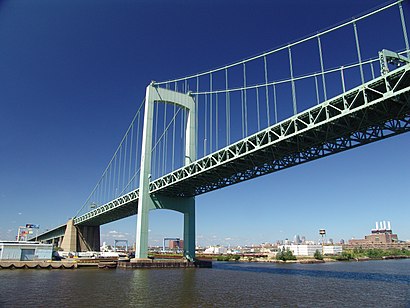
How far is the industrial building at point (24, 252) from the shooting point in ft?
150

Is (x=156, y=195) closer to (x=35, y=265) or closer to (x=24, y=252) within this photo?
(x=35, y=265)

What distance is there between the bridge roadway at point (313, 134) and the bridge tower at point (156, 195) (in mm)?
3672

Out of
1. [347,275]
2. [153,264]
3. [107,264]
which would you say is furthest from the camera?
[107,264]

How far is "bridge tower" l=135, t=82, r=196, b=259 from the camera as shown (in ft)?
152

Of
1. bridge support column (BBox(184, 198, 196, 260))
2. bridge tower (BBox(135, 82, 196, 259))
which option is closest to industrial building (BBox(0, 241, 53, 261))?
bridge tower (BBox(135, 82, 196, 259))

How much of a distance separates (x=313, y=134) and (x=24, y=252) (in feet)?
133

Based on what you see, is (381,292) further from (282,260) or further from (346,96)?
(282,260)

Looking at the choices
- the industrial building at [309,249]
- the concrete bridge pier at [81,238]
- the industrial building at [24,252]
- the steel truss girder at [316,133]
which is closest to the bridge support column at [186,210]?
the steel truss girder at [316,133]

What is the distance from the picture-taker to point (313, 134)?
29.2 metres

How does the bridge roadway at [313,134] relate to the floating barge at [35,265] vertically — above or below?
above

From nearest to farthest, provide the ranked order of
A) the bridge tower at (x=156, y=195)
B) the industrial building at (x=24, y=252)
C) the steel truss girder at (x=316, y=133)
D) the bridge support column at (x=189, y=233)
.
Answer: the steel truss girder at (x=316, y=133) < the industrial building at (x=24, y=252) < the bridge tower at (x=156, y=195) < the bridge support column at (x=189, y=233)

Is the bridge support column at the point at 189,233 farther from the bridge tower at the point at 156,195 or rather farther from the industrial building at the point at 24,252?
the industrial building at the point at 24,252

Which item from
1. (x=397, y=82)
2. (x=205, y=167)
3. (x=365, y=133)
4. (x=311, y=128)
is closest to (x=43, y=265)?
(x=205, y=167)

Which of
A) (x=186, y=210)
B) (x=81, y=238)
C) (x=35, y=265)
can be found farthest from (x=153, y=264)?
(x=81, y=238)
